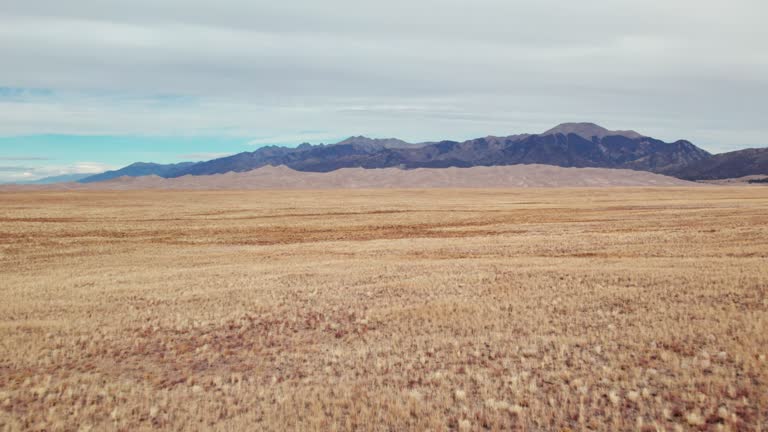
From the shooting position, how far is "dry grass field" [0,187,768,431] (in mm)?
9094

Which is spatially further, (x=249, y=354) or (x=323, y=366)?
(x=249, y=354)

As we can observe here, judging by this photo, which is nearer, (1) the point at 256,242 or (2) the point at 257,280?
(2) the point at 257,280

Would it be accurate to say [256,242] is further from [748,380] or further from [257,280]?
[748,380]

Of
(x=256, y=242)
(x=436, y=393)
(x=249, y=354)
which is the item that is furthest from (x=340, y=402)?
(x=256, y=242)

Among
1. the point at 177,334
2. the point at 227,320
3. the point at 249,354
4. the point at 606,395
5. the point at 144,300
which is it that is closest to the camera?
the point at 606,395

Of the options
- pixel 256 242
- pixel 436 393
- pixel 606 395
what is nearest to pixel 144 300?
pixel 436 393

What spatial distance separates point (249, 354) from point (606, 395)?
7725mm

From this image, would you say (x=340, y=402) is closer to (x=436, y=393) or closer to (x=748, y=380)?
(x=436, y=393)

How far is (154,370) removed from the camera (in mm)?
11977

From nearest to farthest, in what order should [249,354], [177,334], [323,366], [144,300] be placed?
[323,366], [249,354], [177,334], [144,300]

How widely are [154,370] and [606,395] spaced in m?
9.05

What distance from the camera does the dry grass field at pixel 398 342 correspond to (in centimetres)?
909

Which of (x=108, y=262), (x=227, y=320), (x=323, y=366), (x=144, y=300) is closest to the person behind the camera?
(x=323, y=366)

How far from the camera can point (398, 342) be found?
43.9 ft
